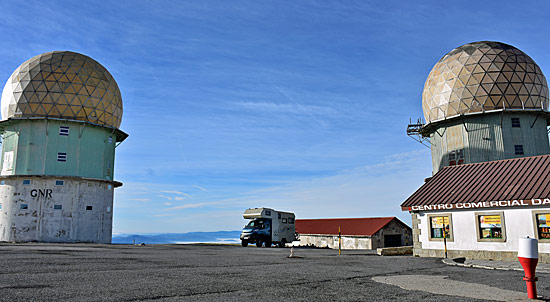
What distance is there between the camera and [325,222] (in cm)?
4600

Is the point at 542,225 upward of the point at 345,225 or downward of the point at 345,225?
upward

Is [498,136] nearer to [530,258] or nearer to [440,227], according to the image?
[440,227]

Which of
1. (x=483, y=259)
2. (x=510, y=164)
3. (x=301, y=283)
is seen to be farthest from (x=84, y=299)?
(x=510, y=164)

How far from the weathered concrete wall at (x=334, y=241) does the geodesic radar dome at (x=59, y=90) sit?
23.7 m

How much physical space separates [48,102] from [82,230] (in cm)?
1080

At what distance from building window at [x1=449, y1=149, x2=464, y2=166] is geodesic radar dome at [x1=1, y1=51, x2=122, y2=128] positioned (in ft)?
97.2

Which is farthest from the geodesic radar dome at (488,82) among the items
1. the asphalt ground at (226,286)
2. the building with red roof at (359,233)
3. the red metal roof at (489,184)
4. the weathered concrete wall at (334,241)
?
the asphalt ground at (226,286)

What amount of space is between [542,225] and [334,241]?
25.4m

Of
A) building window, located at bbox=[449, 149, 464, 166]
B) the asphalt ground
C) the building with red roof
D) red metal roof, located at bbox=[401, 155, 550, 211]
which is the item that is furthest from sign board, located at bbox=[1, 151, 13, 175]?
building window, located at bbox=[449, 149, 464, 166]

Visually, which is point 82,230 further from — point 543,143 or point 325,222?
point 543,143

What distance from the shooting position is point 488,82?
98.1ft

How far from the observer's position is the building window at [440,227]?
62.9 ft

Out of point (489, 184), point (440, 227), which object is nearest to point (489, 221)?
point (489, 184)

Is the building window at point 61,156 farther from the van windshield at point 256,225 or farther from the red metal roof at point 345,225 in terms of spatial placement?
the red metal roof at point 345,225
